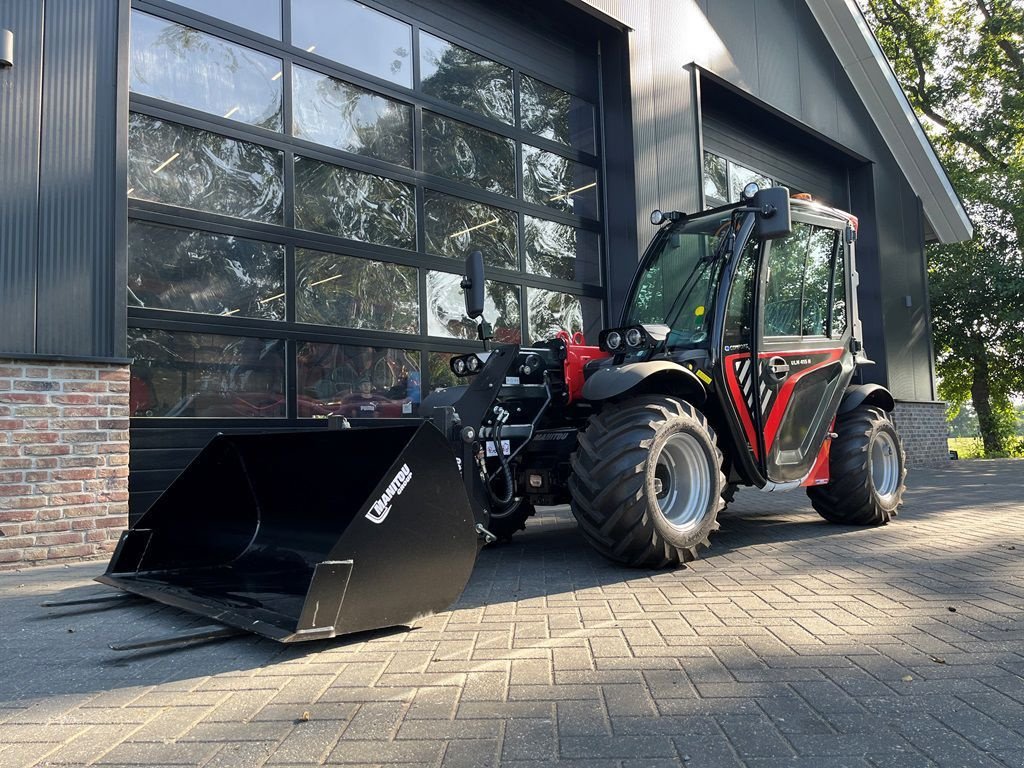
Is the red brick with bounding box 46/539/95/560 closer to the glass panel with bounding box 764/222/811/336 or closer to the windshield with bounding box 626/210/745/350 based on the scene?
the windshield with bounding box 626/210/745/350

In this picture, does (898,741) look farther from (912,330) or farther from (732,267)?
(912,330)

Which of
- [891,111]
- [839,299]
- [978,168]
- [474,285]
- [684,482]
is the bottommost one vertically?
[684,482]

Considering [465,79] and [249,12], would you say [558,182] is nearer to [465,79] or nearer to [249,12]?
[465,79]

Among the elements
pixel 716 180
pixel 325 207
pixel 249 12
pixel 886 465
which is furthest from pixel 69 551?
pixel 716 180

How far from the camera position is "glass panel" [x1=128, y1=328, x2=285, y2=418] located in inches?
249

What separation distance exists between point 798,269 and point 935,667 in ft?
13.0

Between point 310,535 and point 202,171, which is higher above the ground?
point 202,171

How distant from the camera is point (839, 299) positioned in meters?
6.62

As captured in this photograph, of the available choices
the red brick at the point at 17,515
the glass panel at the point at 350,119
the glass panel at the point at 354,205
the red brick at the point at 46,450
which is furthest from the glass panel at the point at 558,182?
the red brick at the point at 17,515

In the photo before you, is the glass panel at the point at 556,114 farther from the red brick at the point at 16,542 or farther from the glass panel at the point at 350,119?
the red brick at the point at 16,542

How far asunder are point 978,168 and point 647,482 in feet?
90.4

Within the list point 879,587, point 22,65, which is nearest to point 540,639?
point 879,587

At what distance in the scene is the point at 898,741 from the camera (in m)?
2.14

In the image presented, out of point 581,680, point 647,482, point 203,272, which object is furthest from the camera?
point 203,272
